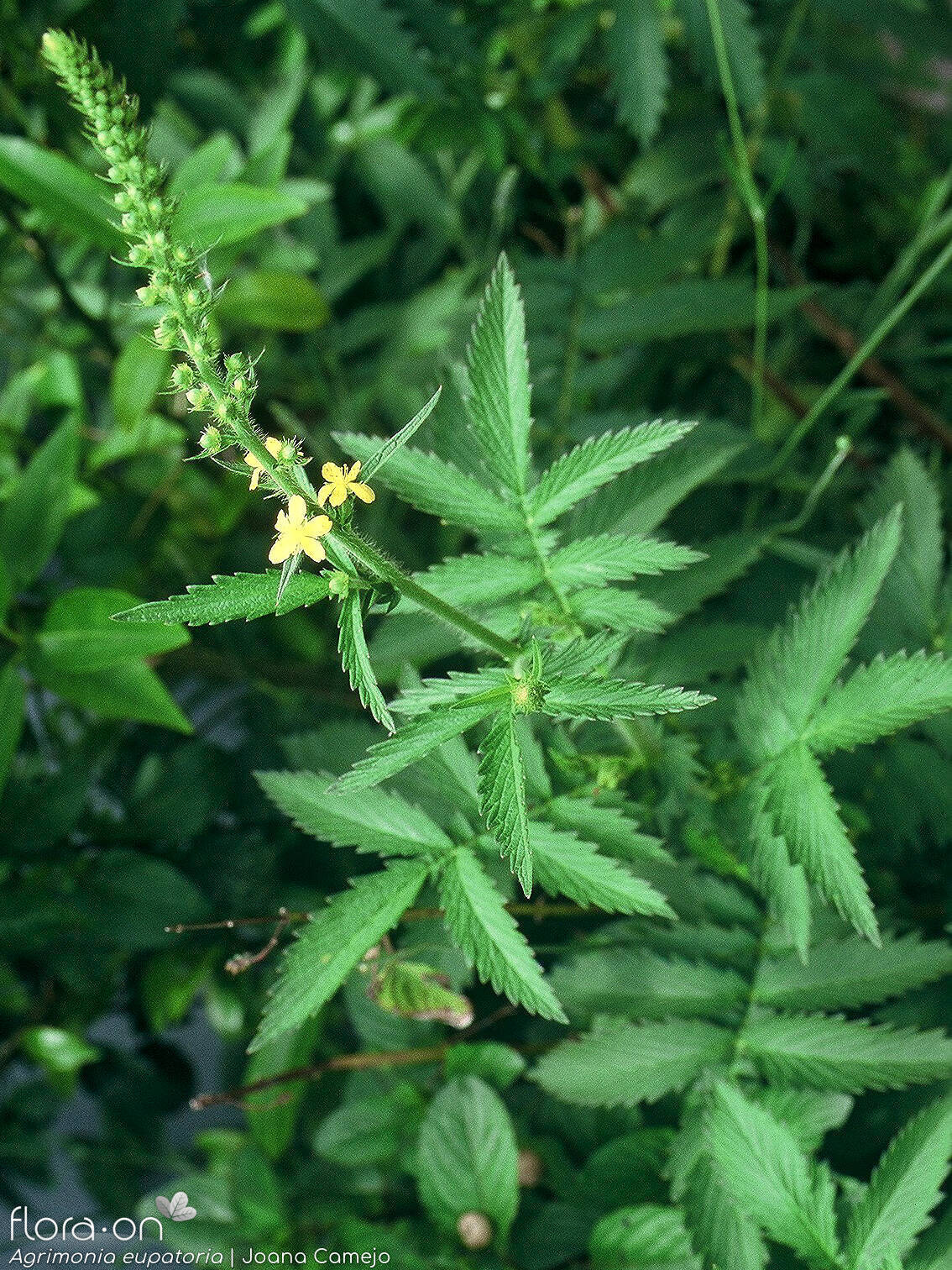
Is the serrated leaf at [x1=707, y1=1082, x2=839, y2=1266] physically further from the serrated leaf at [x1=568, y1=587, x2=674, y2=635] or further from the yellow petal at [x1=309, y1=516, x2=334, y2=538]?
the yellow petal at [x1=309, y1=516, x2=334, y2=538]

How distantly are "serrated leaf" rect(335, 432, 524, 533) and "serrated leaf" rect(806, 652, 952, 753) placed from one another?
0.74 feet

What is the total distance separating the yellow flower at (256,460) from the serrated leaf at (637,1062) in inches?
19.3

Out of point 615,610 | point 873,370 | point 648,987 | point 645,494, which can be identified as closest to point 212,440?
point 615,610

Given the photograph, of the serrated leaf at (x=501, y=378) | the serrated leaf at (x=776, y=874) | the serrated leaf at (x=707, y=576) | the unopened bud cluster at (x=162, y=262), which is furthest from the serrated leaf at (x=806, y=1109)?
the unopened bud cluster at (x=162, y=262)

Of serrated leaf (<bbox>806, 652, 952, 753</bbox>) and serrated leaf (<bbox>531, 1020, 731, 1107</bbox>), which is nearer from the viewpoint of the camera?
serrated leaf (<bbox>806, 652, 952, 753</bbox>)

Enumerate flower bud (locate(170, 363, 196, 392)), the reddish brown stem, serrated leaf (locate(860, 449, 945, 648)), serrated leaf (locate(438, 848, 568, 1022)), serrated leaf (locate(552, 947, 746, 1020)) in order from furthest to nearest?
1. the reddish brown stem
2. serrated leaf (locate(860, 449, 945, 648))
3. serrated leaf (locate(552, 947, 746, 1020))
4. serrated leaf (locate(438, 848, 568, 1022))
5. flower bud (locate(170, 363, 196, 392))

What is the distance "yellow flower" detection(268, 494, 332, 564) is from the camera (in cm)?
45

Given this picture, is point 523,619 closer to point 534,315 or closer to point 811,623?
point 811,623

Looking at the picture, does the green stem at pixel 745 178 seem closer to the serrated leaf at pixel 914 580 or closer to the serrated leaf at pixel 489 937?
the serrated leaf at pixel 914 580

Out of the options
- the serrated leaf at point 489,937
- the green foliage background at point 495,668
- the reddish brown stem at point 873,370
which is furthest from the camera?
the reddish brown stem at point 873,370

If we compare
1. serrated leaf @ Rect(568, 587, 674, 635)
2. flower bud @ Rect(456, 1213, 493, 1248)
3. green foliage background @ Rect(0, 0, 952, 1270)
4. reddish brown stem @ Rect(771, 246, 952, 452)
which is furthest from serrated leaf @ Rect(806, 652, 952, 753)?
reddish brown stem @ Rect(771, 246, 952, 452)

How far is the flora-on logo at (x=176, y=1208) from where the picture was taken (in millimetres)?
916

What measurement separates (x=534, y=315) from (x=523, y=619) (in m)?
0.55

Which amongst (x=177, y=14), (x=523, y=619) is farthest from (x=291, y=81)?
(x=523, y=619)
